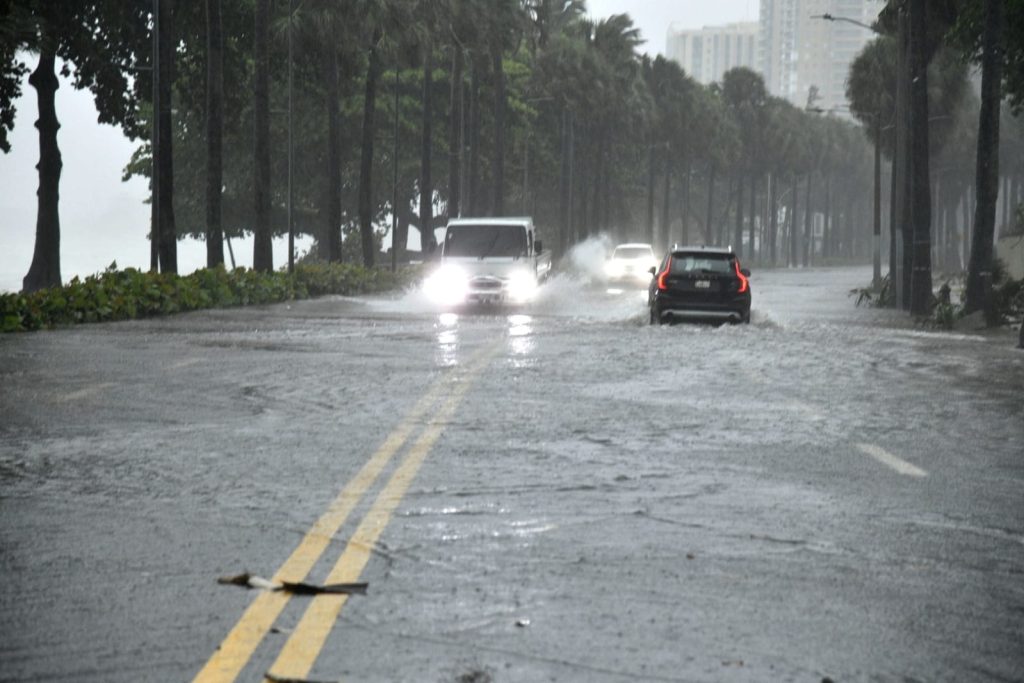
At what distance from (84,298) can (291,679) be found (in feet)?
93.1

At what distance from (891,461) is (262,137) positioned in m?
41.2

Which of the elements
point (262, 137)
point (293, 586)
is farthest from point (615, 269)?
point (293, 586)

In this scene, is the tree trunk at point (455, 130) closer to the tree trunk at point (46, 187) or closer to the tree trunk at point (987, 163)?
the tree trunk at point (46, 187)

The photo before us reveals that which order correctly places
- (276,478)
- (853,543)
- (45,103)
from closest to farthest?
(853,543), (276,478), (45,103)

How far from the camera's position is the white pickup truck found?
1671 inches

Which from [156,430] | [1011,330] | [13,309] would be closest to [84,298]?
[13,309]

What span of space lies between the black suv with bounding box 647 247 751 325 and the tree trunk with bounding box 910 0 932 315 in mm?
9494

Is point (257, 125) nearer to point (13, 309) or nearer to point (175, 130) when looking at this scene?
point (13, 309)

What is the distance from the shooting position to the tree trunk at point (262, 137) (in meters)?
52.1

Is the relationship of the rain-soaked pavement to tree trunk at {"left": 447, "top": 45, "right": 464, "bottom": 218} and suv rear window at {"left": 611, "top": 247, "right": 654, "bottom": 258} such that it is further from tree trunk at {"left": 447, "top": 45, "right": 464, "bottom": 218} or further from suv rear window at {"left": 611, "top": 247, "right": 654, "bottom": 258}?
tree trunk at {"left": 447, "top": 45, "right": 464, "bottom": 218}

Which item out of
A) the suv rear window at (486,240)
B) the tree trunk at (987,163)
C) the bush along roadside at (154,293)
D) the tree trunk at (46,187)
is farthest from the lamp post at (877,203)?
the tree trunk at (46,187)

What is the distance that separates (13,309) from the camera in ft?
99.5

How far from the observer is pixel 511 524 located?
32.8ft

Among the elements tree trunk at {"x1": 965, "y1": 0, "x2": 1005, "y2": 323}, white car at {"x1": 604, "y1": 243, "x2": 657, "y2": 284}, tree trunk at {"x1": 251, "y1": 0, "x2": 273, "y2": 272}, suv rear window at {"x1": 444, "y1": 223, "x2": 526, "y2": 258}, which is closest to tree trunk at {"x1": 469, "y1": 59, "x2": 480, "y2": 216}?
white car at {"x1": 604, "y1": 243, "x2": 657, "y2": 284}
